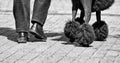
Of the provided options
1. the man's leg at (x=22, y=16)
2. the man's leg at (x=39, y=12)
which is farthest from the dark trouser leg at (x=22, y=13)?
the man's leg at (x=39, y=12)

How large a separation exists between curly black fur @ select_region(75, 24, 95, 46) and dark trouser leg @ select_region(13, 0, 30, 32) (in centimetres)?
106

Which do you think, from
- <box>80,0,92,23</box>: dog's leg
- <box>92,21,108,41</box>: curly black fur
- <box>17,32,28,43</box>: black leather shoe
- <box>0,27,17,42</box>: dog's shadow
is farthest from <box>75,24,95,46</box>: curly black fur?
<box>0,27,17,42</box>: dog's shadow

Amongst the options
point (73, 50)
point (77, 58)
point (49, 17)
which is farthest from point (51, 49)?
point (49, 17)

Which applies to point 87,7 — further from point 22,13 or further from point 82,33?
point 22,13

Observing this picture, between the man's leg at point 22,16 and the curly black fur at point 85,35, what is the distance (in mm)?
1007

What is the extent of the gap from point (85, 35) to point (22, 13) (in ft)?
4.04

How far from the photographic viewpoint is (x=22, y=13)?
7.79m

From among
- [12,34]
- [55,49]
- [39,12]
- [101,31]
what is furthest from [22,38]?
[101,31]

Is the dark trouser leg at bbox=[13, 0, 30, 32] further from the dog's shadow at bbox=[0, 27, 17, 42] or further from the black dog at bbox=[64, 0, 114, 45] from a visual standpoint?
the black dog at bbox=[64, 0, 114, 45]

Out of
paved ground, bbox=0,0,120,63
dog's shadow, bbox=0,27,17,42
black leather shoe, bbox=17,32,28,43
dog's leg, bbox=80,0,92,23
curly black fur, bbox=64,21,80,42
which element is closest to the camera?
paved ground, bbox=0,0,120,63

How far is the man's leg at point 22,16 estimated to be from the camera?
7719mm

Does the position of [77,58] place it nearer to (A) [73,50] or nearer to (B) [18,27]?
(A) [73,50]

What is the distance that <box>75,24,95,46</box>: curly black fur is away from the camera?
23.3ft

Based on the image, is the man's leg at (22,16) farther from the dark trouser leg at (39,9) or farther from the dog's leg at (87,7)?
the dog's leg at (87,7)
